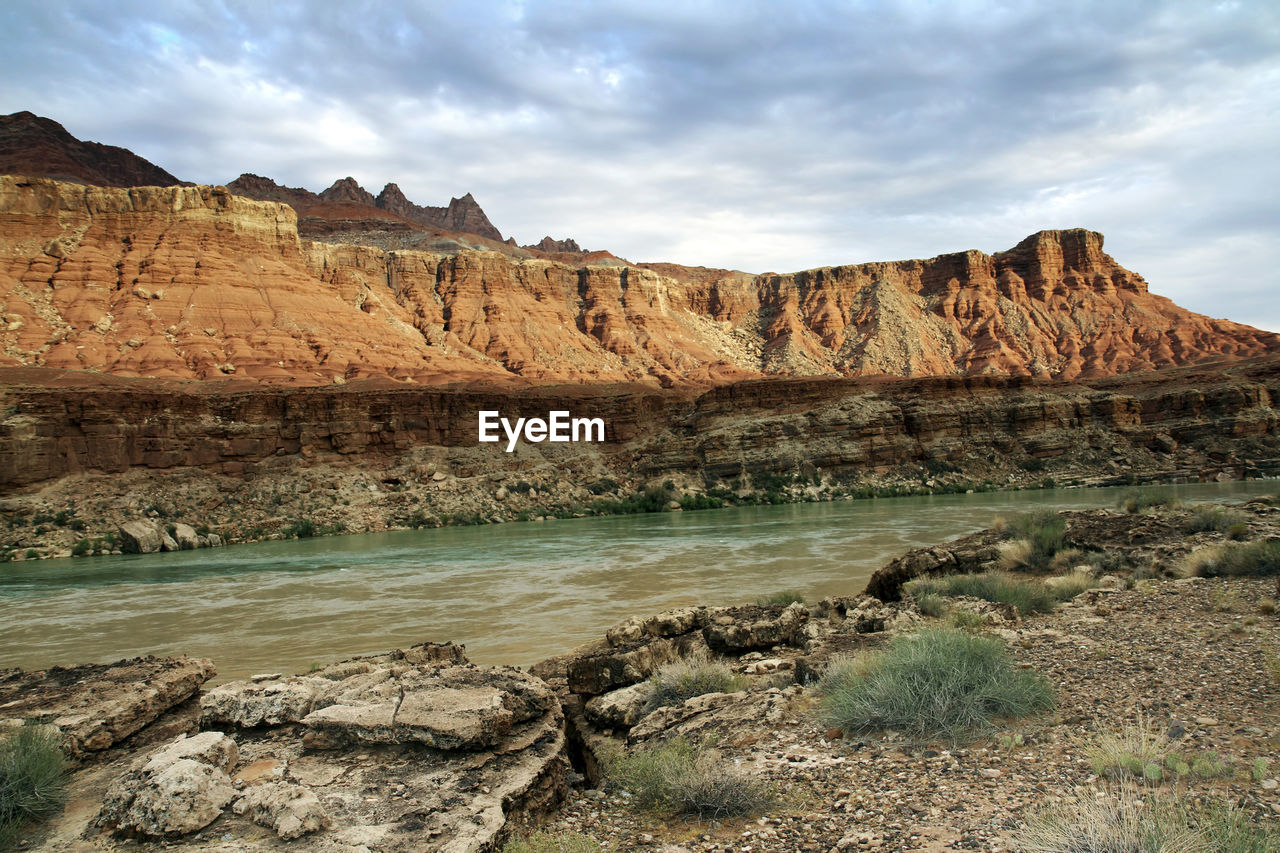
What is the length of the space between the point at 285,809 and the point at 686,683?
2.96m

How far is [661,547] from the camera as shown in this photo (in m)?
22.6

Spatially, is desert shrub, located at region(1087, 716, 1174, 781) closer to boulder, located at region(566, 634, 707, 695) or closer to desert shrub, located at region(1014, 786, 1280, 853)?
desert shrub, located at region(1014, 786, 1280, 853)

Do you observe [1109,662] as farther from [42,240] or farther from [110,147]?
[110,147]

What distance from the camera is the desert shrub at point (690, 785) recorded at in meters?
3.42

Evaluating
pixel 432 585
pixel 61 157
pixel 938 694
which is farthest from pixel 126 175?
pixel 938 694

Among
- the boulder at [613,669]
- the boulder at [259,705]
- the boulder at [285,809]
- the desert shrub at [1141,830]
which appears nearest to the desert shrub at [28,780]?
the boulder at [259,705]

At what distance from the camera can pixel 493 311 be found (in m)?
74.5

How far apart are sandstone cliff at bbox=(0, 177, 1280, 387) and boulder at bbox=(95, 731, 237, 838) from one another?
5090 centimetres

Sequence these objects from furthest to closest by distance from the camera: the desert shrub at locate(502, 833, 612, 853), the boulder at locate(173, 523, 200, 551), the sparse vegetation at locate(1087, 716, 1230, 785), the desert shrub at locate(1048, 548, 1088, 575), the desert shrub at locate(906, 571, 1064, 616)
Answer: the boulder at locate(173, 523, 200, 551)
the desert shrub at locate(1048, 548, 1088, 575)
the desert shrub at locate(906, 571, 1064, 616)
the sparse vegetation at locate(1087, 716, 1230, 785)
the desert shrub at locate(502, 833, 612, 853)

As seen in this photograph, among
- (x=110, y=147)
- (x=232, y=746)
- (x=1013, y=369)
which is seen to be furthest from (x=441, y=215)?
(x=232, y=746)

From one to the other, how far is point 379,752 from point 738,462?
133 feet

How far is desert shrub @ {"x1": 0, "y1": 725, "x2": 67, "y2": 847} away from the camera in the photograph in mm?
3524

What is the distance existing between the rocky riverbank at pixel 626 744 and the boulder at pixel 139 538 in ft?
85.8

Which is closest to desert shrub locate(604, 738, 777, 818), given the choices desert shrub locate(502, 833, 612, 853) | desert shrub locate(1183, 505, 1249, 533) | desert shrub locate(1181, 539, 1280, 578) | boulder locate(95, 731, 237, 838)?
desert shrub locate(502, 833, 612, 853)
